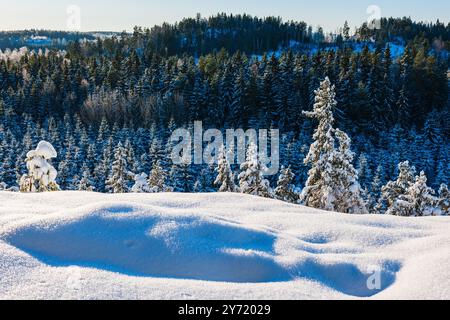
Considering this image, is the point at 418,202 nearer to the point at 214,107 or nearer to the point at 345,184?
the point at 345,184

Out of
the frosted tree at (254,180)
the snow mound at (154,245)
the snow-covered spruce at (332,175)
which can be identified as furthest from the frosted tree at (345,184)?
the snow mound at (154,245)

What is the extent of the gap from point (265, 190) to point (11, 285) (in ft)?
65.5

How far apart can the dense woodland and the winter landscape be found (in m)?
0.31

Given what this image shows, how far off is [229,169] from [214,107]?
45.6m

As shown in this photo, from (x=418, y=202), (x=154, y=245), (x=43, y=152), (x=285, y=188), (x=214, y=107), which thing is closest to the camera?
(x=154, y=245)

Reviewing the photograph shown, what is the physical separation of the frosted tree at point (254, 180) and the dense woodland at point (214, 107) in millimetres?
21245

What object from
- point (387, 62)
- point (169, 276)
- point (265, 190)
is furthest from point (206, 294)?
point (387, 62)

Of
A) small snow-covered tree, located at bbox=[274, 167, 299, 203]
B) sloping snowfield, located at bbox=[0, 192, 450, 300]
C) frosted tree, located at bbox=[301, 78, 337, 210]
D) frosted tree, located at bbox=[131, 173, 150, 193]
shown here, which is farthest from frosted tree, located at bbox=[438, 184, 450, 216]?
sloping snowfield, located at bbox=[0, 192, 450, 300]

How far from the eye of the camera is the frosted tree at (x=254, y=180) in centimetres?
2320

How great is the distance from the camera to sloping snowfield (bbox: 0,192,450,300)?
12.8 ft

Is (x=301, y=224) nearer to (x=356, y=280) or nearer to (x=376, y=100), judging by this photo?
(x=356, y=280)

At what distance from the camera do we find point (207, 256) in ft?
14.9

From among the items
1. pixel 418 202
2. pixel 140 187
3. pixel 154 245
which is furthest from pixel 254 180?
pixel 154 245

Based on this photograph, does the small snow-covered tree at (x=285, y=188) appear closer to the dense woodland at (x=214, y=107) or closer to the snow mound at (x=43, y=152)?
the snow mound at (x=43, y=152)
